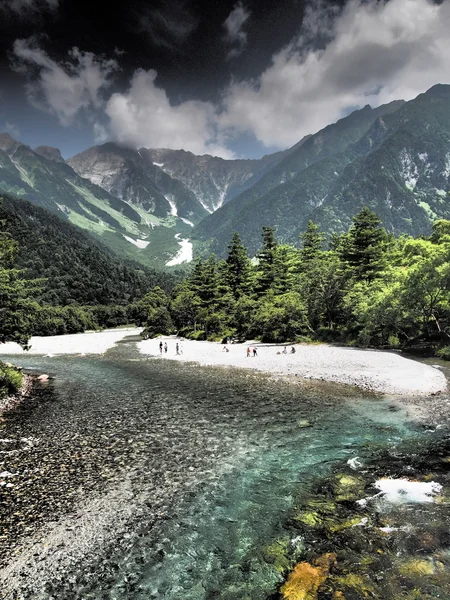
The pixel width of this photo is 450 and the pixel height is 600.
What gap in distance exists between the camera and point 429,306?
38.7m

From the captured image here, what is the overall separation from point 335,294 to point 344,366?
2335 centimetres

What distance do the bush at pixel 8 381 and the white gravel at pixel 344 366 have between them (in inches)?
855

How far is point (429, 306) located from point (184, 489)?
35.6 meters

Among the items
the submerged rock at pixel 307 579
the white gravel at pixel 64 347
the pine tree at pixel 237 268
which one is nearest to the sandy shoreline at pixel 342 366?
the submerged rock at pixel 307 579

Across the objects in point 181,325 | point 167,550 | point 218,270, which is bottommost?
point 167,550

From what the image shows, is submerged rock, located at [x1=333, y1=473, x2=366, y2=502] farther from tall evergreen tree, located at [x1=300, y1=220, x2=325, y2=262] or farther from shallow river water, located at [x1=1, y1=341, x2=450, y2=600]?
tall evergreen tree, located at [x1=300, y1=220, x2=325, y2=262]

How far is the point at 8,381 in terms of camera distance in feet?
94.3

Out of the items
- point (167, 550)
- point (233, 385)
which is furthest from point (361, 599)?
point (233, 385)

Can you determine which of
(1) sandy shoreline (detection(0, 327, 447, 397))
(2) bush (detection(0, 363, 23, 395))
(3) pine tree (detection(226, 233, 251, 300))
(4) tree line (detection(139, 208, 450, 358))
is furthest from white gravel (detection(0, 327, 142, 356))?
(3) pine tree (detection(226, 233, 251, 300))

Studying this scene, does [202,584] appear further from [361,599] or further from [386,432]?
[386,432]

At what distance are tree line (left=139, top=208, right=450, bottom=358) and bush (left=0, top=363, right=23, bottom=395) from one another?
3844 cm

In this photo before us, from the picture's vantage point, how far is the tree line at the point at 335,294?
131 feet

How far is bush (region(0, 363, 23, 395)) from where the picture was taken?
28281 mm

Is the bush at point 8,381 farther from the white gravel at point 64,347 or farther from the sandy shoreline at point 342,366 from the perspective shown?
the white gravel at point 64,347
